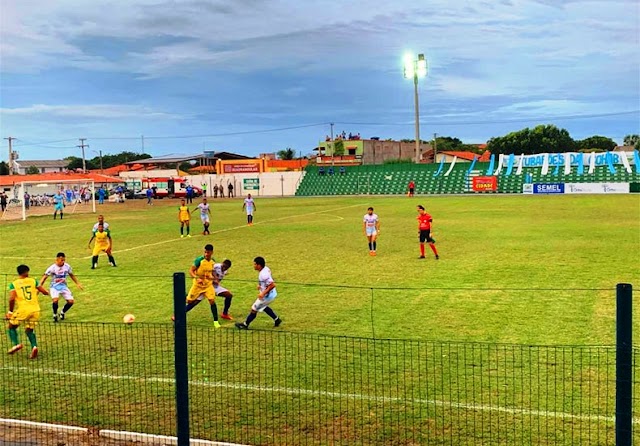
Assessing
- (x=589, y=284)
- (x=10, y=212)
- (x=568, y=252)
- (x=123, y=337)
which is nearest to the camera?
(x=123, y=337)

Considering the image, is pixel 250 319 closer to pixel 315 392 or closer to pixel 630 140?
pixel 315 392

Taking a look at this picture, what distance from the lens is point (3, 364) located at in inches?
435

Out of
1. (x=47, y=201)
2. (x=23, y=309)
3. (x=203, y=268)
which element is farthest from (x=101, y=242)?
(x=47, y=201)

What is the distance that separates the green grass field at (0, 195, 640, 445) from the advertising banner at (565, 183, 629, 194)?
44998mm

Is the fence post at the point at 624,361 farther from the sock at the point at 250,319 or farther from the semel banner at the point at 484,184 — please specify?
the semel banner at the point at 484,184

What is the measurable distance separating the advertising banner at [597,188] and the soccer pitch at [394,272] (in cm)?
2607

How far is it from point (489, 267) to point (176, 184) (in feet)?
218

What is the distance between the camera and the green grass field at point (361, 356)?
26.9 ft

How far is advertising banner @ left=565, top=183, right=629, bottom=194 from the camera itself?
6367cm

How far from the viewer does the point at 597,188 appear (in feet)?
214

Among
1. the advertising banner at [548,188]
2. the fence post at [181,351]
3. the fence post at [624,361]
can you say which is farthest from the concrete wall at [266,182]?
the fence post at [624,361]

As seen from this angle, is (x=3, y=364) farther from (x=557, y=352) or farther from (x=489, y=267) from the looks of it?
(x=489, y=267)

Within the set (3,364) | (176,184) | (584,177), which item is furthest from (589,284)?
(176,184)

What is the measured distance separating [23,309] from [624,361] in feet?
32.0
